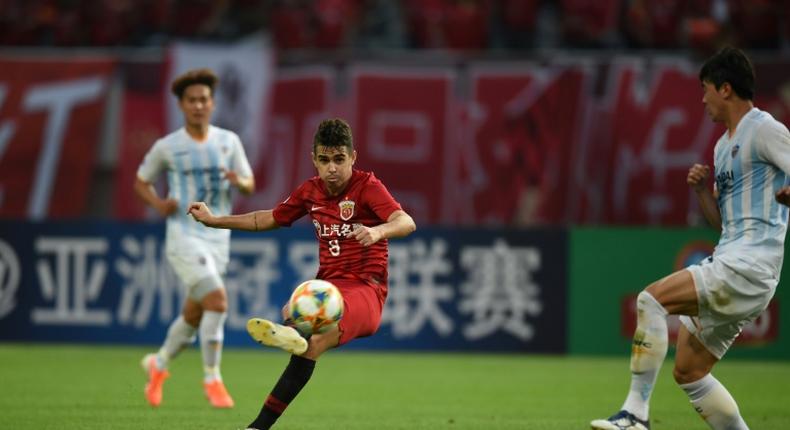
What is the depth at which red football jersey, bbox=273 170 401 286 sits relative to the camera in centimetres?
709

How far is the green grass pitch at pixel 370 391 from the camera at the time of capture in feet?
28.8

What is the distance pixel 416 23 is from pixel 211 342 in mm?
10749

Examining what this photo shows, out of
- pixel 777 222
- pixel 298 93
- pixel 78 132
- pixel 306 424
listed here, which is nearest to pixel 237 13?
pixel 298 93

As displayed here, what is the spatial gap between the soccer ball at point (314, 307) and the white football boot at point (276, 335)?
2.9 inches

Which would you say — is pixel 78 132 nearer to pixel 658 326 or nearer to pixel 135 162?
pixel 135 162

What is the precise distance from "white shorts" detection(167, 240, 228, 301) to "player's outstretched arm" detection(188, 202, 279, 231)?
102 inches

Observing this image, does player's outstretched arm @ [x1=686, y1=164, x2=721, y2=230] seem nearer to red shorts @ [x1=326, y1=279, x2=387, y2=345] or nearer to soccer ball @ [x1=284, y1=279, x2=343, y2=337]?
red shorts @ [x1=326, y1=279, x2=387, y2=345]

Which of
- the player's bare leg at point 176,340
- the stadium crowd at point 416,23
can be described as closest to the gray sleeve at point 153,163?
the player's bare leg at point 176,340

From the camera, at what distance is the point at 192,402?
988cm

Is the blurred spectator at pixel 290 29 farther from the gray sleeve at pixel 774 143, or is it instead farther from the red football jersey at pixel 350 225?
the gray sleeve at pixel 774 143

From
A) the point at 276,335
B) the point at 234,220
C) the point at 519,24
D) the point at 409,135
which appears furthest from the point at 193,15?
the point at 276,335

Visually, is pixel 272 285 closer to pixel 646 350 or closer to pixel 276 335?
pixel 276 335

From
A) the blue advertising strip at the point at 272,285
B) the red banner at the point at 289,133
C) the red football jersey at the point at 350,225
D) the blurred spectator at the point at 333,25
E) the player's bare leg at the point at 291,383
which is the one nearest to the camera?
the player's bare leg at the point at 291,383

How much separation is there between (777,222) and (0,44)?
16432 mm
